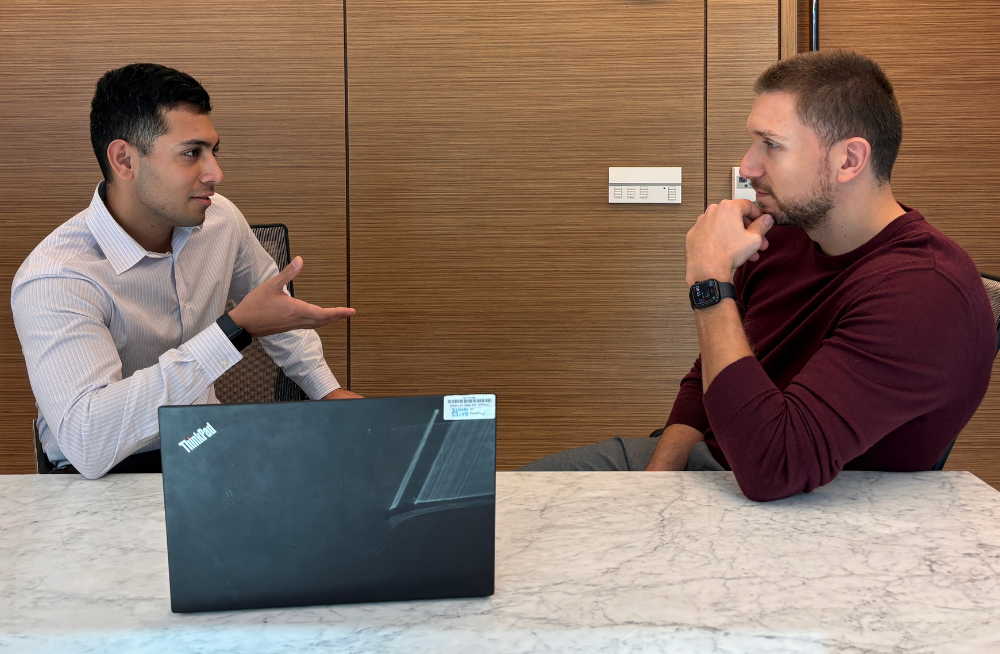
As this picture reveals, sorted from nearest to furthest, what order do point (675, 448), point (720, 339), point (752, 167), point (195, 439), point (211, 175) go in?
point (195, 439), point (720, 339), point (752, 167), point (675, 448), point (211, 175)

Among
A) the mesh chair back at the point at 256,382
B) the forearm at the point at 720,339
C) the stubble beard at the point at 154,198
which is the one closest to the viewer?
the forearm at the point at 720,339

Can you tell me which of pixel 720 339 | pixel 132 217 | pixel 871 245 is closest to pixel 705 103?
pixel 871 245

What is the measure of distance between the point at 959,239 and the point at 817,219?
6.17 feet

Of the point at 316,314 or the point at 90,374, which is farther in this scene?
the point at 316,314

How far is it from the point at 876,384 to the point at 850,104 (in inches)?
20.6

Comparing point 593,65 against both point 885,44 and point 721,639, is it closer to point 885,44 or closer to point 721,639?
point 885,44

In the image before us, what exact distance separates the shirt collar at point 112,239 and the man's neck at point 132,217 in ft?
0.32

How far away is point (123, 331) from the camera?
68.3 inches

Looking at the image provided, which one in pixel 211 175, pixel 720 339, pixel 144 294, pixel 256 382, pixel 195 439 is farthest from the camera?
pixel 256 382

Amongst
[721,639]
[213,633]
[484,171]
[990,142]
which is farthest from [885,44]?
[213,633]

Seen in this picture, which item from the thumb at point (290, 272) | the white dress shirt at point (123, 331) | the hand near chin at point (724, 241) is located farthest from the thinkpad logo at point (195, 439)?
the hand near chin at point (724, 241)

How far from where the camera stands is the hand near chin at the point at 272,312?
1569 millimetres

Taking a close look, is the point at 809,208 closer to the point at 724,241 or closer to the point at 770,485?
the point at 724,241

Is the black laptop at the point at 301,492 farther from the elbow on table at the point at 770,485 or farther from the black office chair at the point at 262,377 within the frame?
the black office chair at the point at 262,377
